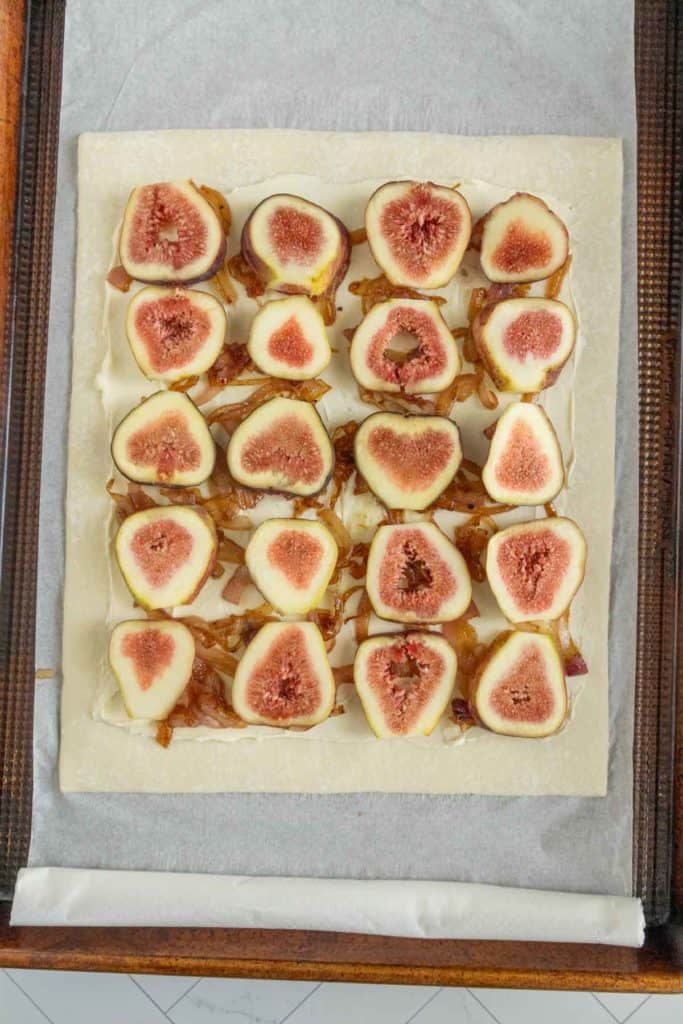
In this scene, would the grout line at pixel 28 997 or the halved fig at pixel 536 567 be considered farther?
the grout line at pixel 28 997

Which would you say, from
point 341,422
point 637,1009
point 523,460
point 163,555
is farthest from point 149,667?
point 637,1009

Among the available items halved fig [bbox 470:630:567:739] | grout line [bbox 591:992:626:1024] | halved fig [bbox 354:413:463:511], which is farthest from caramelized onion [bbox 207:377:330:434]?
grout line [bbox 591:992:626:1024]

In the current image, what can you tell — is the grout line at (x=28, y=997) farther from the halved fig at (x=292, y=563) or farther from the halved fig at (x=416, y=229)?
the halved fig at (x=416, y=229)

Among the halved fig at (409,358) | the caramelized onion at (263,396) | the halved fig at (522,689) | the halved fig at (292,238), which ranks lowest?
the halved fig at (522,689)

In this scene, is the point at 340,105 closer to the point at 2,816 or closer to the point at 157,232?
the point at 157,232

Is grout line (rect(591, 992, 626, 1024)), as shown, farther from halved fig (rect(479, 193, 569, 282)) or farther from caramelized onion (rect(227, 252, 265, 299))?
caramelized onion (rect(227, 252, 265, 299))

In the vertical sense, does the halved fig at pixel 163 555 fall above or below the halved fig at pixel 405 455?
below

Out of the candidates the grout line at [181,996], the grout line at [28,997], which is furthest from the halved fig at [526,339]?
the grout line at [28,997]

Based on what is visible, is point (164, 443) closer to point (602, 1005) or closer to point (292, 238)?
point (292, 238)
